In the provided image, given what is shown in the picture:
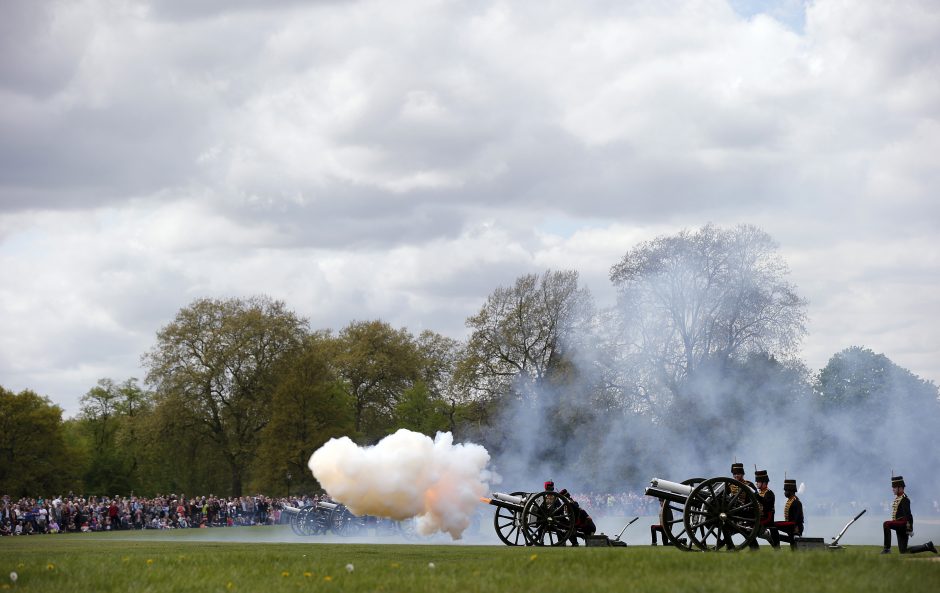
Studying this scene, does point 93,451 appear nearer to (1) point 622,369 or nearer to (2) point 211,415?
(2) point 211,415

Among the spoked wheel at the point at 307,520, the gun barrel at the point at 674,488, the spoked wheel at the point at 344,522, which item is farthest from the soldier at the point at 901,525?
the spoked wheel at the point at 307,520

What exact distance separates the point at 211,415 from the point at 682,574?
2436 inches

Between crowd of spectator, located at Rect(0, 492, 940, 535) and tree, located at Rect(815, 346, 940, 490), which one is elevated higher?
tree, located at Rect(815, 346, 940, 490)

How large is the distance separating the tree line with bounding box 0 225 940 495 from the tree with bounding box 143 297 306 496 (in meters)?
0.11

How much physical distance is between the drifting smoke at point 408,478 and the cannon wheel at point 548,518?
3.20 m

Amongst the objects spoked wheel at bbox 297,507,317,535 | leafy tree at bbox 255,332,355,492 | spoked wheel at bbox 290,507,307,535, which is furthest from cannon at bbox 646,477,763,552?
leafy tree at bbox 255,332,355,492

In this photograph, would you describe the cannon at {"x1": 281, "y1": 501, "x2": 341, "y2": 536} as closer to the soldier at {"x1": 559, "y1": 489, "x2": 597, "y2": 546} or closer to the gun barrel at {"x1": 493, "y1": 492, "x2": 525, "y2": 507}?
the gun barrel at {"x1": 493, "y1": 492, "x2": 525, "y2": 507}

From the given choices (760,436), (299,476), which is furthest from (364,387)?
Result: (760,436)

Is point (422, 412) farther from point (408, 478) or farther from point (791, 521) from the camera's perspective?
Answer: point (791, 521)

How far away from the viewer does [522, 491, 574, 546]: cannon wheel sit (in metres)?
25.4

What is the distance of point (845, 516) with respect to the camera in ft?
156

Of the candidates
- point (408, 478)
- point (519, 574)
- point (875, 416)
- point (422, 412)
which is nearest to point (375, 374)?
point (422, 412)

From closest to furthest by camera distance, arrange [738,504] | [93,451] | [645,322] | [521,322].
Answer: [738,504] < [645,322] < [521,322] < [93,451]

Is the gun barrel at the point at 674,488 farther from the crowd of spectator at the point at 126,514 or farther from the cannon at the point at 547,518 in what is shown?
the crowd of spectator at the point at 126,514
